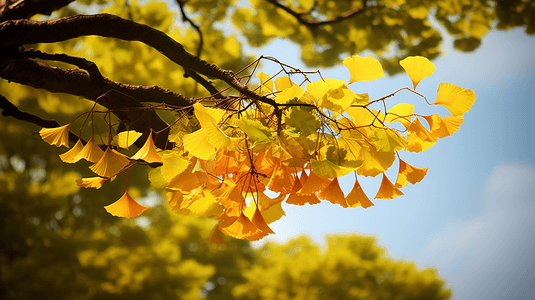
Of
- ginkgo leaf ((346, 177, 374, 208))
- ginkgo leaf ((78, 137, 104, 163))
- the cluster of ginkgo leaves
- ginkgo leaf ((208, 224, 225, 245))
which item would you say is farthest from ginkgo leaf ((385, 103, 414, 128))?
ginkgo leaf ((78, 137, 104, 163))

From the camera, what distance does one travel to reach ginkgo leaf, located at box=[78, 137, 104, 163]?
0.56m

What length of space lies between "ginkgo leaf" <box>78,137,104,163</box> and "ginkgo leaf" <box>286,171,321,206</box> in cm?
31

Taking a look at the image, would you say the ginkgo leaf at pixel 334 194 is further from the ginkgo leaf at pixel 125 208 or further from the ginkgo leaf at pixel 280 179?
the ginkgo leaf at pixel 125 208

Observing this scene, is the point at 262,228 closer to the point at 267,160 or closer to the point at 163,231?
the point at 267,160

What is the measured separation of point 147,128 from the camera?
2.28 feet

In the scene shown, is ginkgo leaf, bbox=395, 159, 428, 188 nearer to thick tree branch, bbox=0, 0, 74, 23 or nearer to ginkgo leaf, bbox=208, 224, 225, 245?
ginkgo leaf, bbox=208, 224, 225, 245

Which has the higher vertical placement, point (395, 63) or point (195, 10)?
point (195, 10)

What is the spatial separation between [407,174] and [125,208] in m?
0.45

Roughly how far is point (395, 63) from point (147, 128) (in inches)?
97.1

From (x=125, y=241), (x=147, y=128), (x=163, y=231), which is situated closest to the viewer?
(x=147, y=128)

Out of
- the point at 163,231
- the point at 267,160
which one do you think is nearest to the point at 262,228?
the point at 267,160

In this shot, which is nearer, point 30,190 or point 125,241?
point 30,190

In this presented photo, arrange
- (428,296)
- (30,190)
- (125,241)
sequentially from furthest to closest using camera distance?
1. (428,296)
2. (125,241)
3. (30,190)

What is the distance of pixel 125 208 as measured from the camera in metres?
0.58
